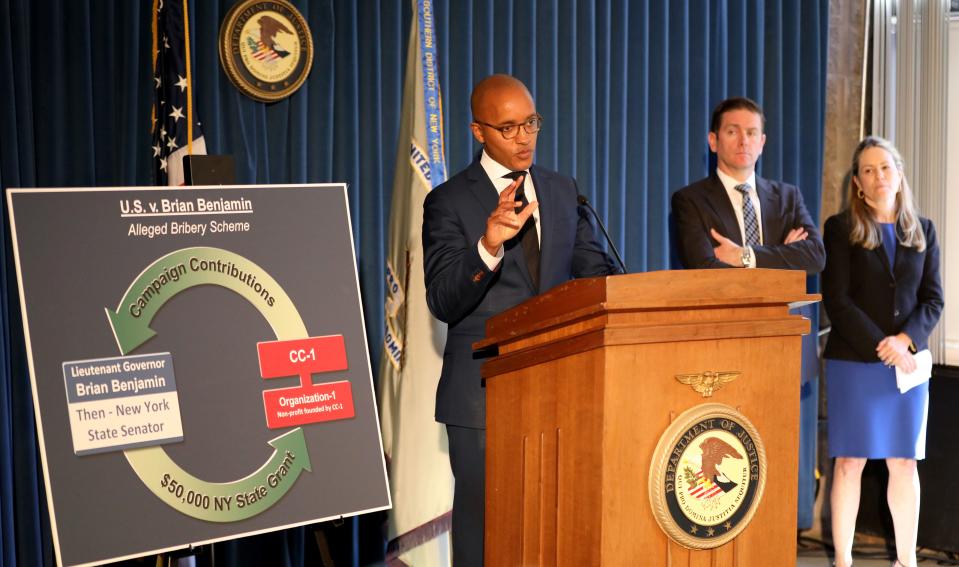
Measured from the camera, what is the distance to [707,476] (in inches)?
74.2

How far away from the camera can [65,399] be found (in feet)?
8.32

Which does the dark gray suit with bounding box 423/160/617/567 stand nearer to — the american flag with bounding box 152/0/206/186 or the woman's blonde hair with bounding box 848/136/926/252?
the american flag with bounding box 152/0/206/186

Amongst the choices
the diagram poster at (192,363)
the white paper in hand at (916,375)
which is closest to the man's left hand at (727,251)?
the white paper in hand at (916,375)

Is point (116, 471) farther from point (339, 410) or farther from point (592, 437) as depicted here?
point (592, 437)

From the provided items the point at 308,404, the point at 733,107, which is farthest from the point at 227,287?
the point at 733,107

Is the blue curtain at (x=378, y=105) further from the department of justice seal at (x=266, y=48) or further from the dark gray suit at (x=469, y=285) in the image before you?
the dark gray suit at (x=469, y=285)

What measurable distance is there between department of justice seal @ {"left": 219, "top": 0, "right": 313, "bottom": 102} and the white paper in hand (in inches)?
109

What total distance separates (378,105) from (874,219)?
2223 mm

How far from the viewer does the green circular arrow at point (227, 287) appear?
8.58 ft

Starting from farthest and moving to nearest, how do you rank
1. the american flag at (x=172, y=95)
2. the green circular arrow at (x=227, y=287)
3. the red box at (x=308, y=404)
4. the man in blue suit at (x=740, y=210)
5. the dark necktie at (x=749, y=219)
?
1. the dark necktie at (x=749, y=219)
2. the man in blue suit at (x=740, y=210)
3. the american flag at (x=172, y=95)
4. the red box at (x=308, y=404)
5. the green circular arrow at (x=227, y=287)

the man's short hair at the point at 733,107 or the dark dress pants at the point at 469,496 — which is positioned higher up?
the man's short hair at the point at 733,107

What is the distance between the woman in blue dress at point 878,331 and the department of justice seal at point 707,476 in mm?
2541

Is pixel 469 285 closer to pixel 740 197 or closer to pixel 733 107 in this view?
pixel 740 197

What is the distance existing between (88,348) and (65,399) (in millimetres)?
141
